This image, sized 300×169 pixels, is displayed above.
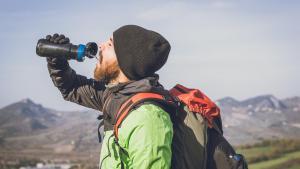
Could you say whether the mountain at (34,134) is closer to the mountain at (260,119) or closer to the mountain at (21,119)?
the mountain at (21,119)

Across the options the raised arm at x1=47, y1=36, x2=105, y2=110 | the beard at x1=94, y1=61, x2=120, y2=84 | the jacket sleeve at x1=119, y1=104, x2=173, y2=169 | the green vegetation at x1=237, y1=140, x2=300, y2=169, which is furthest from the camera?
the green vegetation at x1=237, y1=140, x2=300, y2=169

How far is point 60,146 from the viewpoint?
38219 millimetres

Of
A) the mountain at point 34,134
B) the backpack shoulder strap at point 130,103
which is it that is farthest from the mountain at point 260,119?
the backpack shoulder strap at point 130,103

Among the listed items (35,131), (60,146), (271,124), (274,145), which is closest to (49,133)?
(35,131)

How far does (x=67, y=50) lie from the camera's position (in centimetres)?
431

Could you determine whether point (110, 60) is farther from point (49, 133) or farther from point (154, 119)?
point (49, 133)

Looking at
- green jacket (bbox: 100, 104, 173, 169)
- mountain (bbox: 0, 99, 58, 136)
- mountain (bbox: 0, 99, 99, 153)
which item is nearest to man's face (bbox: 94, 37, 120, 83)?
green jacket (bbox: 100, 104, 173, 169)

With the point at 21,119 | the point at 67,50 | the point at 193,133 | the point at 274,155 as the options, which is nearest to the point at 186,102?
the point at 193,133

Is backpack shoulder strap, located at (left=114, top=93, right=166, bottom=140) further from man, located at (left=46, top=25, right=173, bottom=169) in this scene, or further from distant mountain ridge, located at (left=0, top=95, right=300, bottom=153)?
distant mountain ridge, located at (left=0, top=95, right=300, bottom=153)

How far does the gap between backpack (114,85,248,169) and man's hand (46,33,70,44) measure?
1005 mm

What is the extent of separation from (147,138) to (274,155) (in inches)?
647

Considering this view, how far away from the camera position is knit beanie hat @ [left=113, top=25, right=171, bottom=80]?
3.88 meters

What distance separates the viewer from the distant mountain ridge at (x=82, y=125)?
3922cm

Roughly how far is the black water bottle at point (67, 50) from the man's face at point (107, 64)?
7.9 inches
